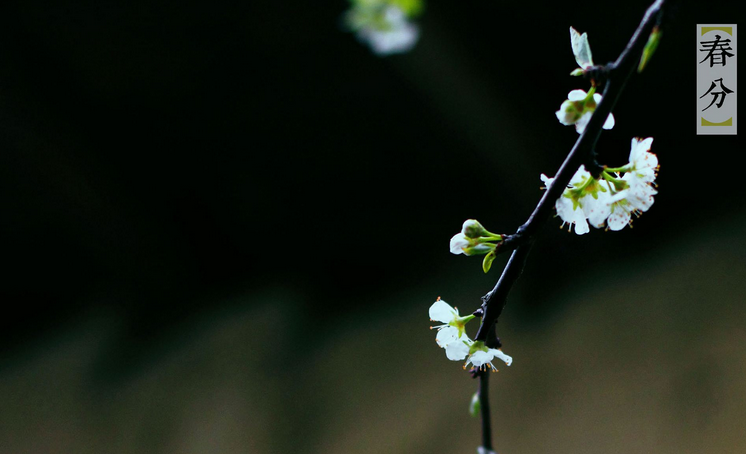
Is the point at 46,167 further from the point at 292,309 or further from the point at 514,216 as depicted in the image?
the point at 514,216

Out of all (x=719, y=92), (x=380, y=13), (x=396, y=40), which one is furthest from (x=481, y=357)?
(x=396, y=40)

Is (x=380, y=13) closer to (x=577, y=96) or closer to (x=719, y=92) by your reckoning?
(x=577, y=96)

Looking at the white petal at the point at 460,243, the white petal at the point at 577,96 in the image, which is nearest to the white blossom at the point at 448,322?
the white petal at the point at 460,243

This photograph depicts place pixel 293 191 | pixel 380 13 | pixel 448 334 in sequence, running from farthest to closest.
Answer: pixel 293 191 < pixel 380 13 < pixel 448 334

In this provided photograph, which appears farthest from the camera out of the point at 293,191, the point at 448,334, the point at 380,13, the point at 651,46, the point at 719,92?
the point at 293,191

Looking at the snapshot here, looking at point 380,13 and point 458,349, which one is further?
point 380,13

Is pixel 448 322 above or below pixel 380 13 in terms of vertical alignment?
below

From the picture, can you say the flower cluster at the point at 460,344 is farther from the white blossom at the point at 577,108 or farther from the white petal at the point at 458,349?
the white blossom at the point at 577,108
